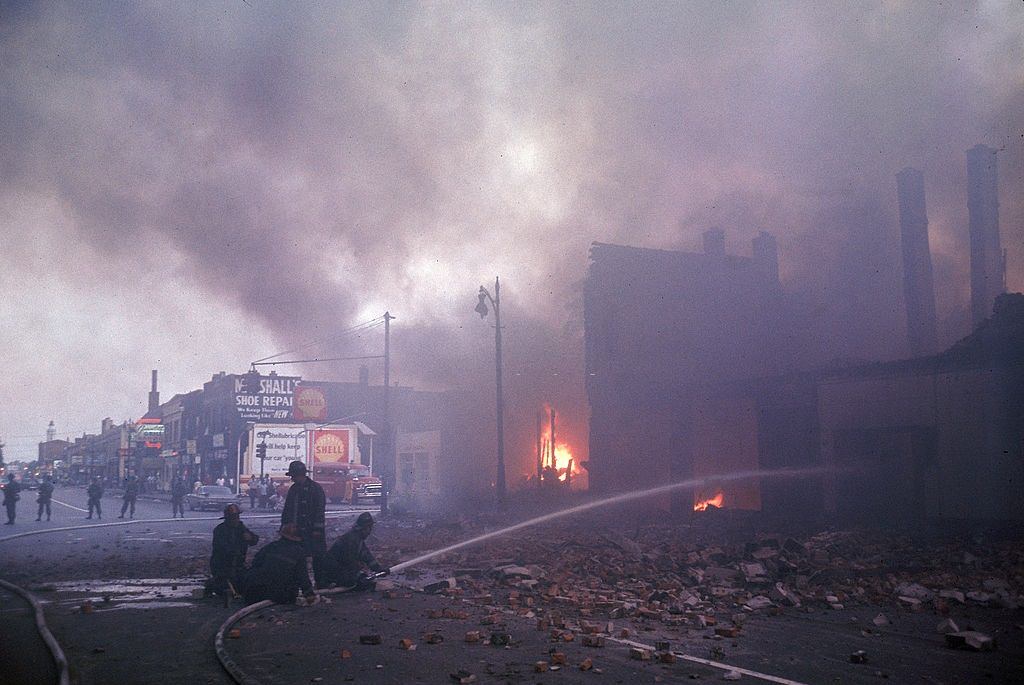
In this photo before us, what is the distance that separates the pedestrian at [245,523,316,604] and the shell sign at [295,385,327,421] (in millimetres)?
55277

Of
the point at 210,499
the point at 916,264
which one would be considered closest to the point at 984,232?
the point at 916,264

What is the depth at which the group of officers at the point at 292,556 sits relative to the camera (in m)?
11.1

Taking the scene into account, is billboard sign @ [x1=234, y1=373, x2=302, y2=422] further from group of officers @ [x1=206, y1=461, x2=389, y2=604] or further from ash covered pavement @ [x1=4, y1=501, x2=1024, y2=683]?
group of officers @ [x1=206, y1=461, x2=389, y2=604]

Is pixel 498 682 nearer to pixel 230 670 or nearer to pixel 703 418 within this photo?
pixel 230 670

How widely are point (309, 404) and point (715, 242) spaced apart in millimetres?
37734

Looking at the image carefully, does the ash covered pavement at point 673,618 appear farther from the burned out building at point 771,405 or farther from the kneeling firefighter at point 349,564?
the burned out building at point 771,405

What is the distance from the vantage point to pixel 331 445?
5741cm

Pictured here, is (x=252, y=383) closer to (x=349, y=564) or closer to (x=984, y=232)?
(x=349, y=564)

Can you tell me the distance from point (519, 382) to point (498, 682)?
43.8 m

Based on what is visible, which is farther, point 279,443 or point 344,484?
point 279,443

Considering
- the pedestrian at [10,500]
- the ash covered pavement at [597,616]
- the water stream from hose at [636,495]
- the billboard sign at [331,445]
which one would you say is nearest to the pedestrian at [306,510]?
the ash covered pavement at [597,616]

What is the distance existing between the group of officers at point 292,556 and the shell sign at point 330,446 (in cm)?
4444

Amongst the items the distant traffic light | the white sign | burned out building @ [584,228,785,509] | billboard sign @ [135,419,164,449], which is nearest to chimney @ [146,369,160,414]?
billboard sign @ [135,419,164,449]

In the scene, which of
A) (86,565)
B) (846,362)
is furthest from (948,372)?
(86,565)
